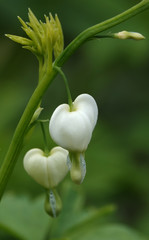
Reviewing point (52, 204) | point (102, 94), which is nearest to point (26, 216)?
point (52, 204)

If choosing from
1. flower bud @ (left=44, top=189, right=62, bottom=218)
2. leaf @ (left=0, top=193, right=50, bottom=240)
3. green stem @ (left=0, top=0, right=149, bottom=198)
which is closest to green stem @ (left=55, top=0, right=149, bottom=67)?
green stem @ (left=0, top=0, right=149, bottom=198)

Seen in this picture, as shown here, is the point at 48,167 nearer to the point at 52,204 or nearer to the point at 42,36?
the point at 52,204

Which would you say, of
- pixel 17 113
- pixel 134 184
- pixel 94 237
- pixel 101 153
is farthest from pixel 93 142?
pixel 94 237

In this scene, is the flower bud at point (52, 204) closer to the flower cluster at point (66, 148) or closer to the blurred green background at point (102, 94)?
the flower cluster at point (66, 148)

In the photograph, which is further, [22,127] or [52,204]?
[52,204]

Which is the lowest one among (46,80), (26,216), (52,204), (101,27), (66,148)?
(26,216)

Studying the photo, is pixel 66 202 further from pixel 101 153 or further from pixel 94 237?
pixel 101 153

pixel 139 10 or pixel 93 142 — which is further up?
pixel 139 10
